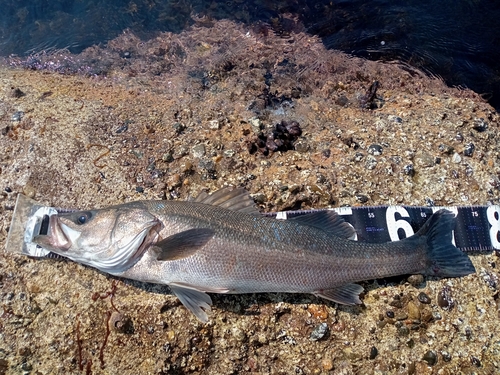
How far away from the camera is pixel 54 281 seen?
4.20m

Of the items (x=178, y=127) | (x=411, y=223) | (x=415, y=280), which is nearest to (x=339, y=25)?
(x=178, y=127)

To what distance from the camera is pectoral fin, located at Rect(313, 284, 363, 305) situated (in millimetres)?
3914

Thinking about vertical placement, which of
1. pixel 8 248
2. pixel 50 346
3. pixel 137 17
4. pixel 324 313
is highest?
pixel 137 17

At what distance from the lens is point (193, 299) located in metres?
3.79

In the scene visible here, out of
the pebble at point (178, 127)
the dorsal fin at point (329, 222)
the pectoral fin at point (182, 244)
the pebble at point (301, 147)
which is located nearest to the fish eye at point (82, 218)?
the pectoral fin at point (182, 244)

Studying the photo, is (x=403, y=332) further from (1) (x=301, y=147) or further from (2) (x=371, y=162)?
(1) (x=301, y=147)

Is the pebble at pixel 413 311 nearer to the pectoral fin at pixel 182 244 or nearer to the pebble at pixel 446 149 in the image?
the pebble at pixel 446 149

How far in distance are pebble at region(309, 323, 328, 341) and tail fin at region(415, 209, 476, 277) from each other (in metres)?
1.22

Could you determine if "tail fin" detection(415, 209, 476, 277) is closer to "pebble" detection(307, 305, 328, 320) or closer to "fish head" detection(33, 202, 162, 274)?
"pebble" detection(307, 305, 328, 320)

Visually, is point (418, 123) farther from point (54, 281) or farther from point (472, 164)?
point (54, 281)

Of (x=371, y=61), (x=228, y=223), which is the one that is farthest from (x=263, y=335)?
(x=371, y=61)

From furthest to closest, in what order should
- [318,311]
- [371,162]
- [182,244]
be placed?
1. [371,162]
2. [318,311]
3. [182,244]

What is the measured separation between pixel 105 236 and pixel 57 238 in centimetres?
48

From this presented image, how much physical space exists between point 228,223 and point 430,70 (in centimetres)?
499
